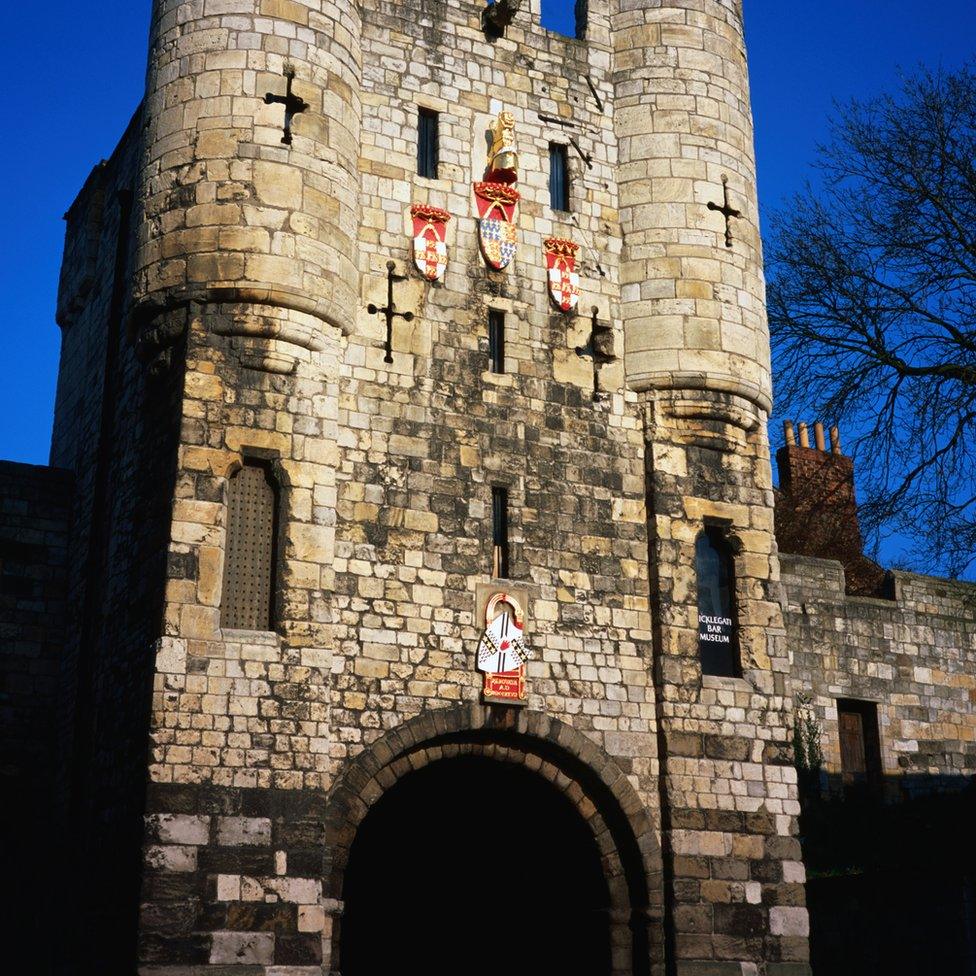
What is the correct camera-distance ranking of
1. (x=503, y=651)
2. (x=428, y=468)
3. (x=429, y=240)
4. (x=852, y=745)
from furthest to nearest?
(x=852, y=745)
(x=429, y=240)
(x=428, y=468)
(x=503, y=651)

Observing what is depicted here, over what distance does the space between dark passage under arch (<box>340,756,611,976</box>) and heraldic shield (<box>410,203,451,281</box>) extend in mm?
5040

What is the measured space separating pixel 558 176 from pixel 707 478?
3.84 m

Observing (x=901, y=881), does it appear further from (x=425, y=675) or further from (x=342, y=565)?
(x=342, y=565)

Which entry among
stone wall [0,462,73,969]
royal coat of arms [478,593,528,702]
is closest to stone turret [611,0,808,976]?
royal coat of arms [478,593,528,702]

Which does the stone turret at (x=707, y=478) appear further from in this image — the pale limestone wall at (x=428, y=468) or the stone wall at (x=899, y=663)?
the stone wall at (x=899, y=663)

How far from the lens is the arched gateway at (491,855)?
14.0m

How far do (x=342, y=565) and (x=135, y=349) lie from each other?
3.06 m

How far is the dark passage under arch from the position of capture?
1491cm

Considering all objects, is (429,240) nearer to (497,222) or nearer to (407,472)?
(497,222)

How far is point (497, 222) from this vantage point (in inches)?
629

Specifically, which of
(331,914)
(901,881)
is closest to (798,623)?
(901,881)

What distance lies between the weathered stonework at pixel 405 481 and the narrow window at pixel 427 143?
0.17m

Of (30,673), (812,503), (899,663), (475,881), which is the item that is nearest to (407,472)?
(30,673)

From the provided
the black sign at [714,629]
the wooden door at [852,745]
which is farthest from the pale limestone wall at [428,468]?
the wooden door at [852,745]
